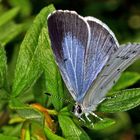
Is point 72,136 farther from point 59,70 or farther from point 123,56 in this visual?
point 123,56

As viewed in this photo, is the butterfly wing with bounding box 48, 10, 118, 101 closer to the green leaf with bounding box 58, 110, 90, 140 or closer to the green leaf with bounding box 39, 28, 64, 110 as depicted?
the green leaf with bounding box 39, 28, 64, 110

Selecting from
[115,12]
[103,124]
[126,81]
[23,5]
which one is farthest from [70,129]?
[115,12]

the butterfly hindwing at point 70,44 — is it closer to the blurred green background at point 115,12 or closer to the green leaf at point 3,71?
the green leaf at point 3,71

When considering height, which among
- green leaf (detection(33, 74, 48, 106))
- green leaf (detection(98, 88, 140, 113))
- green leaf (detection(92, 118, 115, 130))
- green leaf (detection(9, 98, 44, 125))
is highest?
green leaf (detection(33, 74, 48, 106))

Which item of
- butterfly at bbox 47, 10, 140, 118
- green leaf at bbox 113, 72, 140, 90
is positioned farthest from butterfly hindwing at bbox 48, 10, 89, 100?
green leaf at bbox 113, 72, 140, 90

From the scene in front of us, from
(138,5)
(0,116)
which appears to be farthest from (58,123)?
(138,5)
